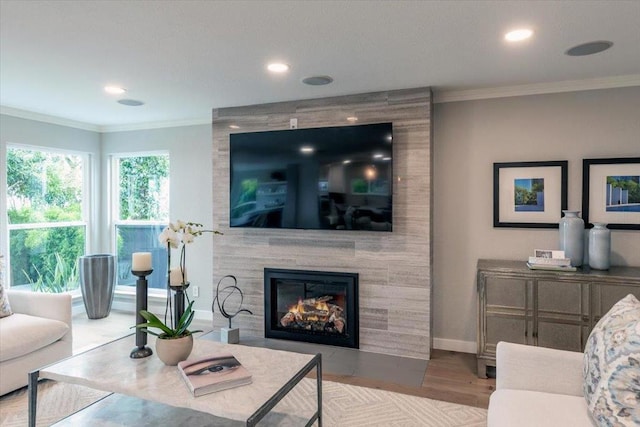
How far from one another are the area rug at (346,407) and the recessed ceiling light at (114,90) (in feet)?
8.06

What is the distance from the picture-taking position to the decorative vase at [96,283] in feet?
15.2

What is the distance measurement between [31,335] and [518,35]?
3840 mm

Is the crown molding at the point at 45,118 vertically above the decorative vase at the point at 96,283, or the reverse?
the crown molding at the point at 45,118

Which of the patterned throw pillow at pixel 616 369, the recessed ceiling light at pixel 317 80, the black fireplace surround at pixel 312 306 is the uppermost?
the recessed ceiling light at pixel 317 80

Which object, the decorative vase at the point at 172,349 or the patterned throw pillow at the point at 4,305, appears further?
the patterned throw pillow at the point at 4,305

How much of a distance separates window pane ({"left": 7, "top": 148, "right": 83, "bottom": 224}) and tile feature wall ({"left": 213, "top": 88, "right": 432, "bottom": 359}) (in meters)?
2.48

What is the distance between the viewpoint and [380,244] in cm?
362

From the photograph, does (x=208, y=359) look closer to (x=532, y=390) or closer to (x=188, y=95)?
(x=532, y=390)

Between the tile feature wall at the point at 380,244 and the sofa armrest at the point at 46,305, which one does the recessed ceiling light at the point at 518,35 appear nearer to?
the tile feature wall at the point at 380,244

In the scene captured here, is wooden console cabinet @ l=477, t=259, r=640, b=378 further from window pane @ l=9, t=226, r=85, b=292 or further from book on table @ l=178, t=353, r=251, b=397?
window pane @ l=9, t=226, r=85, b=292

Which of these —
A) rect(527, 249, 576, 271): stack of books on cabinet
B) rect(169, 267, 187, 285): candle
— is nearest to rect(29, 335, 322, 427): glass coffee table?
rect(169, 267, 187, 285): candle

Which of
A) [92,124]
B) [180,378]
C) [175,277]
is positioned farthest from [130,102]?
[180,378]

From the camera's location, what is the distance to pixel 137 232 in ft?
17.0

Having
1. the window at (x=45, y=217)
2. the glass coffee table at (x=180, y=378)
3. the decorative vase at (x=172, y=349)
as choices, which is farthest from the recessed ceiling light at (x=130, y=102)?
the decorative vase at (x=172, y=349)
